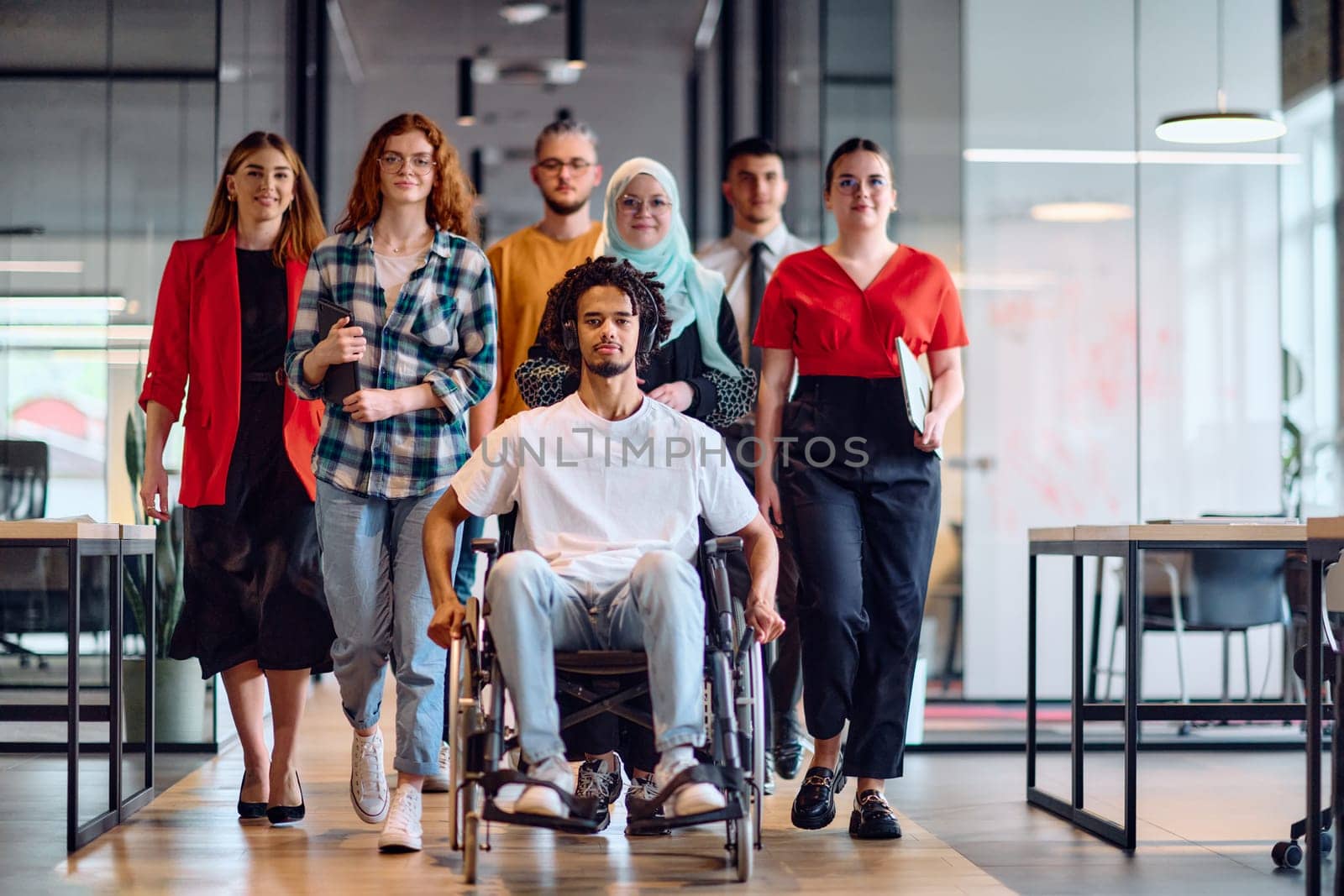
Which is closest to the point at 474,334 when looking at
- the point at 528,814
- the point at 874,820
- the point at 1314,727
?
the point at 528,814

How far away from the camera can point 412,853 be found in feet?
10.1

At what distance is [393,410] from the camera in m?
3.11

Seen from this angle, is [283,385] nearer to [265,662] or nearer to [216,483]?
[216,483]

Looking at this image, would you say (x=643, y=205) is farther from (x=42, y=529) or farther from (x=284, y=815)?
(x=284, y=815)

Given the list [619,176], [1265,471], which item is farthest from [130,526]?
[1265,471]

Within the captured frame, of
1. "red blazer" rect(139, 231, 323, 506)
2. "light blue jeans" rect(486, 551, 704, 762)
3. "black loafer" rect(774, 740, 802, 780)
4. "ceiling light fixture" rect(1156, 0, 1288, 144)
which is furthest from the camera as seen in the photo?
"ceiling light fixture" rect(1156, 0, 1288, 144)

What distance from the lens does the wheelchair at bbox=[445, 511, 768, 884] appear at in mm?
2576

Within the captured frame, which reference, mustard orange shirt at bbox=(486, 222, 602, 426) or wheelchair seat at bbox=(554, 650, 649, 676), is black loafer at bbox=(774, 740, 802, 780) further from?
wheelchair seat at bbox=(554, 650, 649, 676)

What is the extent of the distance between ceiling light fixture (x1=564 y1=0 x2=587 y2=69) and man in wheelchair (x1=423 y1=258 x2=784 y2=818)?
427cm

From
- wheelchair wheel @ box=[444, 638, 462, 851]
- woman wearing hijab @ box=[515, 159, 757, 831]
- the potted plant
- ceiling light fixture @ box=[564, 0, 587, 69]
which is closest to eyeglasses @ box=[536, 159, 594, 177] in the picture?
woman wearing hijab @ box=[515, 159, 757, 831]

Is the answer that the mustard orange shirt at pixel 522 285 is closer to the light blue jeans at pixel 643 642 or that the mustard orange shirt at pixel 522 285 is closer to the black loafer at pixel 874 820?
the light blue jeans at pixel 643 642

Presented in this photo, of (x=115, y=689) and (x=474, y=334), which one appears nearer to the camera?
(x=474, y=334)

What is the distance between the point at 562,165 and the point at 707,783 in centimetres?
201

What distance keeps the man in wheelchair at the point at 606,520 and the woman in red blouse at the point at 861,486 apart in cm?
35
